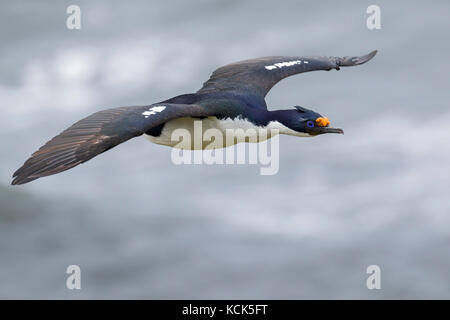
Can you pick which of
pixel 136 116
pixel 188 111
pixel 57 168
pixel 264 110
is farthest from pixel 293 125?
A: pixel 57 168

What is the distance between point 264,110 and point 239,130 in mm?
509

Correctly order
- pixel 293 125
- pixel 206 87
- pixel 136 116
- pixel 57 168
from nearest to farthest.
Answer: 1. pixel 57 168
2. pixel 136 116
3. pixel 293 125
4. pixel 206 87

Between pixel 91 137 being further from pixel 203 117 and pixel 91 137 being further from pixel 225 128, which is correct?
pixel 225 128

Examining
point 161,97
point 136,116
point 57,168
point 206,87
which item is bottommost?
point 57,168

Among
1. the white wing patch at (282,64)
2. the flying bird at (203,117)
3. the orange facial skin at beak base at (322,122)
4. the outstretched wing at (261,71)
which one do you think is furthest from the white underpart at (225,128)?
the white wing patch at (282,64)

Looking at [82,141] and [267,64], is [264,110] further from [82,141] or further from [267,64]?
[82,141]

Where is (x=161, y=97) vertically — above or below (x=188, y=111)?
above

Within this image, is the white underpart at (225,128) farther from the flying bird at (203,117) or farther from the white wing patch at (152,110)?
the white wing patch at (152,110)

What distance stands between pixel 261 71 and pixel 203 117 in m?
2.06

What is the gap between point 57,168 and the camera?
11695 millimetres

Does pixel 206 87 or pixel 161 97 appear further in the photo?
pixel 161 97

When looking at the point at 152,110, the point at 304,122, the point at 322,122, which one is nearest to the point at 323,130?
the point at 322,122

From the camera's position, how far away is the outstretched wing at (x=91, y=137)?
38.3ft

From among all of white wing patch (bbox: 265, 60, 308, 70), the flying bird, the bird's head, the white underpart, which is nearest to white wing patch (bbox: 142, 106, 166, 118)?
the flying bird
